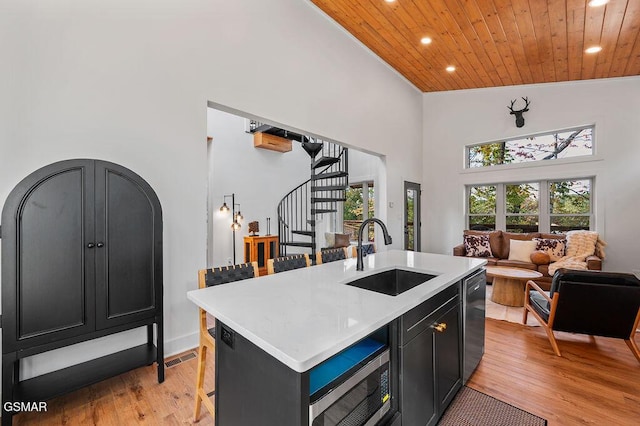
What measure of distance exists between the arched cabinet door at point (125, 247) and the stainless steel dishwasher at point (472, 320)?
2.36m

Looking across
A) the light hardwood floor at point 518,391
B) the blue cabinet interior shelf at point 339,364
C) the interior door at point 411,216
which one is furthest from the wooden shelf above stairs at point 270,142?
the blue cabinet interior shelf at point 339,364

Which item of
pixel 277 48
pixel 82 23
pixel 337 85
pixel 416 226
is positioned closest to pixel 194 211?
pixel 82 23

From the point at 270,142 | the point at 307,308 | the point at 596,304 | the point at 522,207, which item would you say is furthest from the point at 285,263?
the point at 522,207

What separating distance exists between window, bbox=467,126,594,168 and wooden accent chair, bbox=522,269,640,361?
4.02m

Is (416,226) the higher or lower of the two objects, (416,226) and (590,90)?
the lower

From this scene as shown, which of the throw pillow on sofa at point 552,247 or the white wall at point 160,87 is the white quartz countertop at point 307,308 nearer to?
the white wall at point 160,87

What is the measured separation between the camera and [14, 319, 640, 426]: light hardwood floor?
183 cm

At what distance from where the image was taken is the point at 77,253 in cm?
189

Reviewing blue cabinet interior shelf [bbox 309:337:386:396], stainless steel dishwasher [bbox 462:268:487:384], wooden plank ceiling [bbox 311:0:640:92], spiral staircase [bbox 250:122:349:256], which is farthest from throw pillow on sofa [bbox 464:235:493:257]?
blue cabinet interior shelf [bbox 309:337:386:396]

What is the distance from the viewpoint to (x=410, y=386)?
1.37m

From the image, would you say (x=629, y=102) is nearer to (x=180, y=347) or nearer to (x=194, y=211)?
(x=194, y=211)

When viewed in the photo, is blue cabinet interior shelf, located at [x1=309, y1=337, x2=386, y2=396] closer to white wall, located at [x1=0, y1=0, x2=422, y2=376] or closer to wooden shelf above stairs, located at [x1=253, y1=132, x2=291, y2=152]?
white wall, located at [x1=0, y1=0, x2=422, y2=376]

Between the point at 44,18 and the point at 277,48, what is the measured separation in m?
2.22

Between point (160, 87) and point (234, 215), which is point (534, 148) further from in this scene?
point (160, 87)
